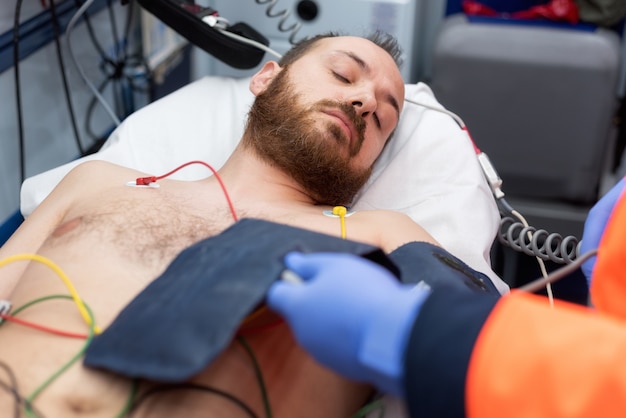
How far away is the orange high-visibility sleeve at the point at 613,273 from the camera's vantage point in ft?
2.73

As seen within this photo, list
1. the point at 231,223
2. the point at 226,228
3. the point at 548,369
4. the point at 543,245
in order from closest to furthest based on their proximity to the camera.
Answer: the point at 548,369 → the point at 226,228 → the point at 231,223 → the point at 543,245

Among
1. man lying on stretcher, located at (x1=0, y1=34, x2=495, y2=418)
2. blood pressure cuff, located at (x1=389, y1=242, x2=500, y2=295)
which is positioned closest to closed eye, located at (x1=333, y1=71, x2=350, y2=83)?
man lying on stretcher, located at (x1=0, y1=34, x2=495, y2=418)

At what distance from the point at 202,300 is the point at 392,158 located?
899mm

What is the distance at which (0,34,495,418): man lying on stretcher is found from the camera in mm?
996

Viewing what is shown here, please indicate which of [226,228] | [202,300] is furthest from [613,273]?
[226,228]

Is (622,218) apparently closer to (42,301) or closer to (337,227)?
(337,227)

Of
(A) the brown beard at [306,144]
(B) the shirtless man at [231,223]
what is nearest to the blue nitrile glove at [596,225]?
(B) the shirtless man at [231,223]

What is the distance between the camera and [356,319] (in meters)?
0.74

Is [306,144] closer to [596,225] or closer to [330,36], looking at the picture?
[330,36]

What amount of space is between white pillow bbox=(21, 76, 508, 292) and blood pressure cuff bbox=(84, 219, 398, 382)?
545mm

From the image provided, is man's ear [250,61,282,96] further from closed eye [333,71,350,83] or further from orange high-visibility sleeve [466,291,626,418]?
orange high-visibility sleeve [466,291,626,418]

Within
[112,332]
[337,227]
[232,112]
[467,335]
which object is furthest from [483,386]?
[232,112]

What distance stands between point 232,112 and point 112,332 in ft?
3.25

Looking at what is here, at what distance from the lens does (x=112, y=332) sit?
0.98m
